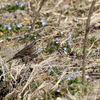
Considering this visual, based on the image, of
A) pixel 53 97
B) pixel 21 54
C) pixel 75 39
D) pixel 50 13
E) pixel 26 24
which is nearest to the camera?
pixel 53 97

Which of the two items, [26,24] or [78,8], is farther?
[78,8]

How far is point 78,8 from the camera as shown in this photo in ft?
23.1

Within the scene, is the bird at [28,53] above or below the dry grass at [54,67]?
above

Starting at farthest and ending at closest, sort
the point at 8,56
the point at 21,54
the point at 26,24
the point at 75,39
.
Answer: the point at 26,24 < the point at 75,39 < the point at 8,56 < the point at 21,54

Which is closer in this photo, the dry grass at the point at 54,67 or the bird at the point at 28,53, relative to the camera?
the dry grass at the point at 54,67

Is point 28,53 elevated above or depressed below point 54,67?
above

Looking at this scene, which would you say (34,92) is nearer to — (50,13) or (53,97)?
(53,97)

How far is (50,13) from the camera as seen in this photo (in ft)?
22.8

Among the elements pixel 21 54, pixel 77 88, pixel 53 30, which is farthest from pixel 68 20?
pixel 77 88

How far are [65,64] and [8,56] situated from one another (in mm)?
1074

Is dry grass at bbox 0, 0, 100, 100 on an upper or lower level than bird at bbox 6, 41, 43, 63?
lower

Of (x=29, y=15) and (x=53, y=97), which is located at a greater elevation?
(x=29, y=15)

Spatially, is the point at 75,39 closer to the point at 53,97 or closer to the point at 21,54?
the point at 21,54

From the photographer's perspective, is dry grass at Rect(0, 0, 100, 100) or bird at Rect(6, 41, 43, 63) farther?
bird at Rect(6, 41, 43, 63)
